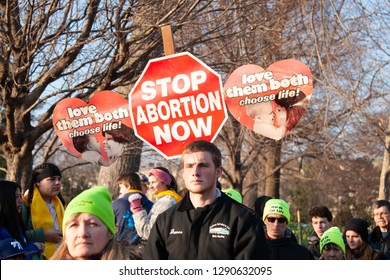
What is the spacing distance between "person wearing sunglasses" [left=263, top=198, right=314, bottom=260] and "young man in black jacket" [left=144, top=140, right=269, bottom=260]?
1.47 meters

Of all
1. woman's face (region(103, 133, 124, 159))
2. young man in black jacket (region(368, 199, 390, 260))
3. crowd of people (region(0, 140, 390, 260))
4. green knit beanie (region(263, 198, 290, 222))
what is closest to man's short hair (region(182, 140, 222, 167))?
crowd of people (region(0, 140, 390, 260))

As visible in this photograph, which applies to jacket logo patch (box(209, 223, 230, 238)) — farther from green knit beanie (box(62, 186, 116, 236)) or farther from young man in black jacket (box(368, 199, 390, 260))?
young man in black jacket (box(368, 199, 390, 260))

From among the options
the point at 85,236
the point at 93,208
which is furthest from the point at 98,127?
the point at 85,236

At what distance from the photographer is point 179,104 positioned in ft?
23.6

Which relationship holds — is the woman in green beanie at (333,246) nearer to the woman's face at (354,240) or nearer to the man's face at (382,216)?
the woman's face at (354,240)

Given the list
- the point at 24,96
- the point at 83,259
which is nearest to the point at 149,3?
the point at 24,96

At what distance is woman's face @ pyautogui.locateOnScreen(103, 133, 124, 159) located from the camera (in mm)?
8102

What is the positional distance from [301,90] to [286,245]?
1.89m

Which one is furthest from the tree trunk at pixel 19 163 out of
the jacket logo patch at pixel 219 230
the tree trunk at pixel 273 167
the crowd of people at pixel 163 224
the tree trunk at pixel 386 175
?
the tree trunk at pixel 386 175

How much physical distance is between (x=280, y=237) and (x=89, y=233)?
119 inches

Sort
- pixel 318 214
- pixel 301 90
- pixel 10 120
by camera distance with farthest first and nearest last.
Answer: pixel 10 120
pixel 318 214
pixel 301 90

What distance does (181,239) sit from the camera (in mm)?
4320
